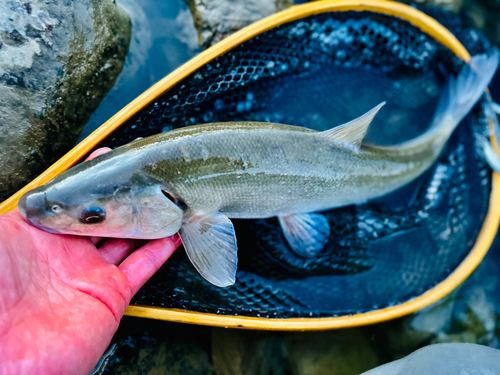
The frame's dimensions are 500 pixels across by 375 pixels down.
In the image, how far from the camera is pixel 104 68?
2.47 m

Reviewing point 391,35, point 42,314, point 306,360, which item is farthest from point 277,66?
point 306,360

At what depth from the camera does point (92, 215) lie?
1869 mm

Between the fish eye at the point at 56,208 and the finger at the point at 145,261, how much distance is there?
0.51 m

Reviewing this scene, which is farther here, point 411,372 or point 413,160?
point 413,160

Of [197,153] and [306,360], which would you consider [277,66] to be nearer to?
[197,153]

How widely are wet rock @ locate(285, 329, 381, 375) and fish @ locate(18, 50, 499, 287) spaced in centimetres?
85

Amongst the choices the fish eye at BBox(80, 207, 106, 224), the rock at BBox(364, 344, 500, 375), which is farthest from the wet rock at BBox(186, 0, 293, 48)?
the rock at BBox(364, 344, 500, 375)

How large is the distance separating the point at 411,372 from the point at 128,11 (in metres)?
3.55

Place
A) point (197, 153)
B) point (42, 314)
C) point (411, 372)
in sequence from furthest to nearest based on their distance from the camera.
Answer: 1. point (411, 372)
2. point (197, 153)
3. point (42, 314)

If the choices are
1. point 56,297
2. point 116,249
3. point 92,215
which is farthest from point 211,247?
point 56,297

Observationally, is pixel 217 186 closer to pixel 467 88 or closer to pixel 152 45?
pixel 152 45

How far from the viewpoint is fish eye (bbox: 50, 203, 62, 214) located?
1799mm

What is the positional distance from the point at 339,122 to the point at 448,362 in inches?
81.8

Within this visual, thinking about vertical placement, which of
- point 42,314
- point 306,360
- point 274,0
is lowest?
point 306,360
